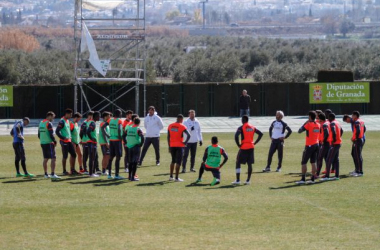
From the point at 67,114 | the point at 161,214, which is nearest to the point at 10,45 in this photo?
the point at 67,114

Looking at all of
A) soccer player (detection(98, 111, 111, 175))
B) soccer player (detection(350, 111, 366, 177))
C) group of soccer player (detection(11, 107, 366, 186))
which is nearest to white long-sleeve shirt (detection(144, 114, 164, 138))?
group of soccer player (detection(11, 107, 366, 186))

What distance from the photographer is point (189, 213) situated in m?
17.0

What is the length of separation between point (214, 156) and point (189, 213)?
425cm

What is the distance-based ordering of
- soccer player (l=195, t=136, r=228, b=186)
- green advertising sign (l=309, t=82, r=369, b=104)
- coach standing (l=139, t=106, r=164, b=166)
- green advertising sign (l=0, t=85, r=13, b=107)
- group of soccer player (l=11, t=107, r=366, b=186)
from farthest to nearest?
green advertising sign (l=309, t=82, r=369, b=104) < green advertising sign (l=0, t=85, r=13, b=107) < coach standing (l=139, t=106, r=164, b=166) < group of soccer player (l=11, t=107, r=366, b=186) < soccer player (l=195, t=136, r=228, b=186)

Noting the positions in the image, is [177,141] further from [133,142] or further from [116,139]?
[116,139]

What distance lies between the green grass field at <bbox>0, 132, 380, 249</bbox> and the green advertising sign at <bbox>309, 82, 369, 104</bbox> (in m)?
23.5

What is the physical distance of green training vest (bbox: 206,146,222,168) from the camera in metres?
21.1

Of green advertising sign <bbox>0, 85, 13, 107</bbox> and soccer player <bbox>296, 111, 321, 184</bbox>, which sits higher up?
green advertising sign <bbox>0, 85, 13, 107</bbox>

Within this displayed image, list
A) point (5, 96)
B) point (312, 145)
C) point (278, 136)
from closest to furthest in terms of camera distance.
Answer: point (312, 145), point (278, 136), point (5, 96)

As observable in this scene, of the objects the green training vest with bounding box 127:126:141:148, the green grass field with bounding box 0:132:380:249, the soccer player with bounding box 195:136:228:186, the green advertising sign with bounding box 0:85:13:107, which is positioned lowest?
the green grass field with bounding box 0:132:380:249

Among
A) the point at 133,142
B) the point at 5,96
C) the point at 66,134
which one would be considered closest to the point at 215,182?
the point at 133,142

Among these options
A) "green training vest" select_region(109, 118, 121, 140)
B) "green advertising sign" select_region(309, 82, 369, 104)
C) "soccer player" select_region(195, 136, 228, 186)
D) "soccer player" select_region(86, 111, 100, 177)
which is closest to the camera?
"soccer player" select_region(195, 136, 228, 186)

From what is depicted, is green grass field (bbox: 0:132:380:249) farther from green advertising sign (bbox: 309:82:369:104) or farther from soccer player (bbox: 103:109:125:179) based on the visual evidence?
green advertising sign (bbox: 309:82:369:104)

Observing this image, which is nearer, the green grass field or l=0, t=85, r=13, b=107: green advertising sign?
the green grass field
